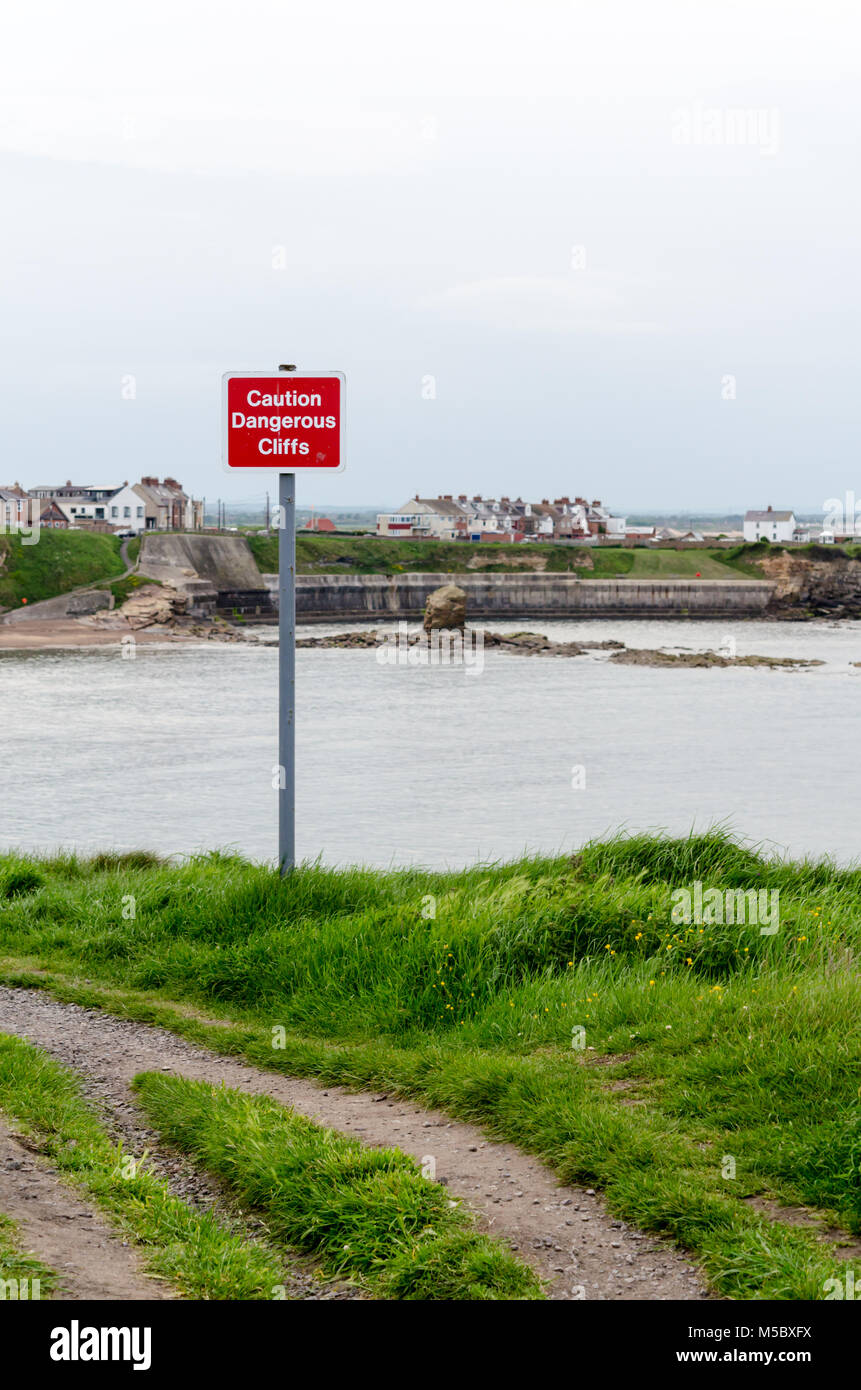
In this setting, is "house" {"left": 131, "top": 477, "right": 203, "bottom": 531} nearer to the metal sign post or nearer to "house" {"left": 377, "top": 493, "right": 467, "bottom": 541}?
"house" {"left": 377, "top": 493, "right": 467, "bottom": 541}

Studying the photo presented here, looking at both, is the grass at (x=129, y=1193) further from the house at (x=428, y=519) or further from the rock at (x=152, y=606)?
the house at (x=428, y=519)

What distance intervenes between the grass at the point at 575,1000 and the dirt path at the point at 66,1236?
1.81 m

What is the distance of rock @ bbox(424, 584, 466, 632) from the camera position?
88438 mm

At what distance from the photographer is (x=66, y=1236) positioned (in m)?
4.64

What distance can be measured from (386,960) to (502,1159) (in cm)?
247

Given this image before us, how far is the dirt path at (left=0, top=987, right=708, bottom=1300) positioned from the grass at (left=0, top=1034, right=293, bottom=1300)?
0.97 ft

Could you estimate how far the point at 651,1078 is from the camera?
20.1ft

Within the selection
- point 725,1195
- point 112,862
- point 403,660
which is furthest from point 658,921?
point 403,660

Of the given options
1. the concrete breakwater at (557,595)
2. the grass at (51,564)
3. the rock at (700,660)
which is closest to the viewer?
the rock at (700,660)

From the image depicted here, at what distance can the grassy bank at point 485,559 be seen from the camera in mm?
117562

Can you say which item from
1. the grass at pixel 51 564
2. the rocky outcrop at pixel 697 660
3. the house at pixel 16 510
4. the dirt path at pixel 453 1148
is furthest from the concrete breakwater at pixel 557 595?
the dirt path at pixel 453 1148

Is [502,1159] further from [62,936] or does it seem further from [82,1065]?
[62,936]

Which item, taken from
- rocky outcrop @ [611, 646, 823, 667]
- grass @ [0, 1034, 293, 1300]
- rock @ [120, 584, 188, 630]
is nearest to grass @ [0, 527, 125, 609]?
rock @ [120, 584, 188, 630]

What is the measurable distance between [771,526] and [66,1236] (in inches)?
7642
